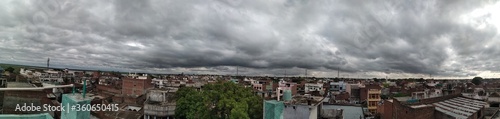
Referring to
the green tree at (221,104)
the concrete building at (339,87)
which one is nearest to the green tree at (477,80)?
the concrete building at (339,87)

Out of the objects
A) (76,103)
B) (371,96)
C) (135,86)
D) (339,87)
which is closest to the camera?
(76,103)

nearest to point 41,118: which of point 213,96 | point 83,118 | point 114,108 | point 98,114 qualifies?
point 83,118

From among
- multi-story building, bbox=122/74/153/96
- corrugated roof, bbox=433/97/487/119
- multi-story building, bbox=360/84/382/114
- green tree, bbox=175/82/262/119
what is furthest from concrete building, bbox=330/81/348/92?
green tree, bbox=175/82/262/119

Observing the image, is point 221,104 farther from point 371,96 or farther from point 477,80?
point 477,80

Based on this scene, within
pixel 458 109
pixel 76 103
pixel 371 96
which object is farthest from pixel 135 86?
pixel 76 103

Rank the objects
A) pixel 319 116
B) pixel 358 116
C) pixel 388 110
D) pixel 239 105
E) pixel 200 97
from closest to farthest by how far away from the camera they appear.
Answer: pixel 239 105, pixel 319 116, pixel 200 97, pixel 388 110, pixel 358 116

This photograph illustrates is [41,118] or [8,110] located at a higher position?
[41,118]

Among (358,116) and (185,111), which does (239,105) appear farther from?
(358,116)

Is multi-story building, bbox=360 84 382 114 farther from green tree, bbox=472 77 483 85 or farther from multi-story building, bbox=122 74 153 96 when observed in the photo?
green tree, bbox=472 77 483 85

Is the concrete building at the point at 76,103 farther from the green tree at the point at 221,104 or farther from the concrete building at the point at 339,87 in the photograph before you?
the concrete building at the point at 339,87
